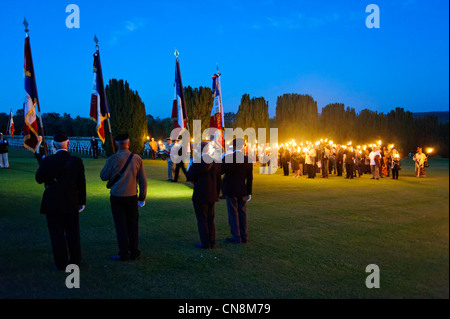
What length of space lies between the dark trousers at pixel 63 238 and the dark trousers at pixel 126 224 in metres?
0.66

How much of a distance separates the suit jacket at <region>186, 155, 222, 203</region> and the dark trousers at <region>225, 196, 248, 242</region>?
52 cm

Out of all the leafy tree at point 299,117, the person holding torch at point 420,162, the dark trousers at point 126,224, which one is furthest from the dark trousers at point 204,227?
the leafy tree at point 299,117

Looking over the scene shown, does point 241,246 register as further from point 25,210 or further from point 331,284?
point 25,210

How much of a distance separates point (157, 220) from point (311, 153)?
573 inches

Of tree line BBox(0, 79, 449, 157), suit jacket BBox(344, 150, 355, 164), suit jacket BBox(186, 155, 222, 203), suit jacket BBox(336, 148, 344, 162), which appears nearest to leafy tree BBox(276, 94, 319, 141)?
tree line BBox(0, 79, 449, 157)

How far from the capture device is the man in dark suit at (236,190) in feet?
26.0

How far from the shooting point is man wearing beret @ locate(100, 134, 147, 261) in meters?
6.68

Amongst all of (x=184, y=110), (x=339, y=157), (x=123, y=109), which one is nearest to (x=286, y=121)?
(x=123, y=109)

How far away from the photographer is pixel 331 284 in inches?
221

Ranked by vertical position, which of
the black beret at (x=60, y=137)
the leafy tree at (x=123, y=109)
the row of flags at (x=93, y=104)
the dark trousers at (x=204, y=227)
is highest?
the leafy tree at (x=123, y=109)

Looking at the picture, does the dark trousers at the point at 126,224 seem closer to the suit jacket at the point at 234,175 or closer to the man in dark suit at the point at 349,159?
the suit jacket at the point at 234,175

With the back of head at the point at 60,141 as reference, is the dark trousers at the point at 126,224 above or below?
below
